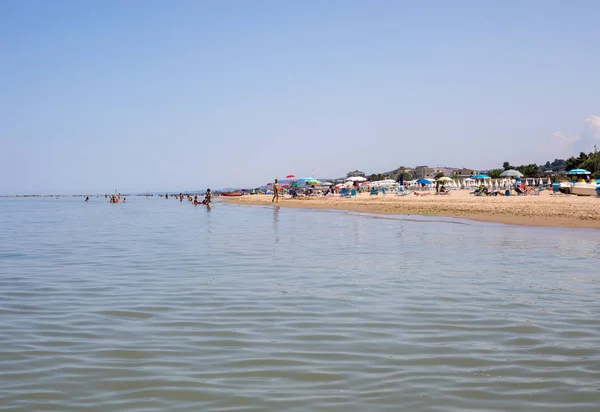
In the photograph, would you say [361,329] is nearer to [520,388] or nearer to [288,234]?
[520,388]

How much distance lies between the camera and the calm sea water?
4.39m

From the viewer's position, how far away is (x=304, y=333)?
616cm

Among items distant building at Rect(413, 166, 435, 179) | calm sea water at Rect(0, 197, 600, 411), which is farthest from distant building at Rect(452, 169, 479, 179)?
calm sea water at Rect(0, 197, 600, 411)

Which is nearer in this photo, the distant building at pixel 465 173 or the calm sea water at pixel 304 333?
the calm sea water at pixel 304 333

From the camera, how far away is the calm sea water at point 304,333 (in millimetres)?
4391

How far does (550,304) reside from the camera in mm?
7582

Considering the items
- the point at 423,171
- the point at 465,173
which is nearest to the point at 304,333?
the point at 465,173

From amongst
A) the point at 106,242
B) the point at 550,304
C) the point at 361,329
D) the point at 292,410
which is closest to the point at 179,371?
the point at 292,410

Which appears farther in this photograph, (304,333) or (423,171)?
(423,171)

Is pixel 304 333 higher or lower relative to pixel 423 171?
lower

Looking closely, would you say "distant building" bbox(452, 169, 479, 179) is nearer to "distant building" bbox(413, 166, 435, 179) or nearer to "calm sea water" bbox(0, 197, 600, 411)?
"distant building" bbox(413, 166, 435, 179)

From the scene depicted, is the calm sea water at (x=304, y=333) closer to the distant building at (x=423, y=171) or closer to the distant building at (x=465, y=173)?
the distant building at (x=465, y=173)

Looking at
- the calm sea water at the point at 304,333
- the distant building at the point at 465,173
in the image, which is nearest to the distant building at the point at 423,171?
the distant building at the point at 465,173

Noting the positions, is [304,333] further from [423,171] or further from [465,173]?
[423,171]
